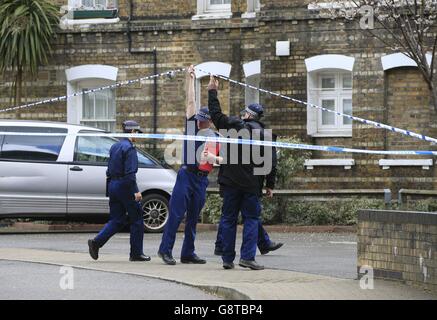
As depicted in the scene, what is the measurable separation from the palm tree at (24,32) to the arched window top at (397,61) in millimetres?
7122

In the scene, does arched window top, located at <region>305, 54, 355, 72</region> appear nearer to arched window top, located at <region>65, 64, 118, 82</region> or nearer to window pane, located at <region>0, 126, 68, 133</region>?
arched window top, located at <region>65, 64, 118, 82</region>

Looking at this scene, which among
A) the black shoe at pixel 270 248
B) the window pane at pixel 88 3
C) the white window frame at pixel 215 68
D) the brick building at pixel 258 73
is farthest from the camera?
the window pane at pixel 88 3

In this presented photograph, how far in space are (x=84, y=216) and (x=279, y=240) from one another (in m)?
3.56

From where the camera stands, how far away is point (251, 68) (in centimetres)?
2541

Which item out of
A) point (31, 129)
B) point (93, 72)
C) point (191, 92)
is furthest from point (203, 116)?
point (93, 72)

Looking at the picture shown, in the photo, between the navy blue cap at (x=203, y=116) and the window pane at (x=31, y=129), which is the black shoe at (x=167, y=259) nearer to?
the navy blue cap at (x=203, y=116)

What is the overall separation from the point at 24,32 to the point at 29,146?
5643 mm

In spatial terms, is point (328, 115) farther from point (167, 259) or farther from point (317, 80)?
point (167, 259)

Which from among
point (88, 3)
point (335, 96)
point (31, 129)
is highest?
point (88, 3)

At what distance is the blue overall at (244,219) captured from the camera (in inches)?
530

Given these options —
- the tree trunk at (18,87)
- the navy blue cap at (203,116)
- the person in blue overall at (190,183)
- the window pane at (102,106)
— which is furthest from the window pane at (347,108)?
the navy blue cap at (203,116)
